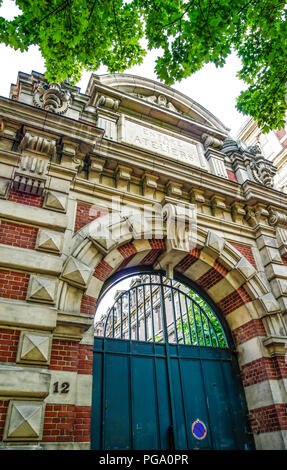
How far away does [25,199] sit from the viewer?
17.5 feet

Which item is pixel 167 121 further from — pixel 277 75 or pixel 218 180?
pixel 277 75

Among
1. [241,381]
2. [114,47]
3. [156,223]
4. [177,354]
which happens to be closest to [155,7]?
[114,47]

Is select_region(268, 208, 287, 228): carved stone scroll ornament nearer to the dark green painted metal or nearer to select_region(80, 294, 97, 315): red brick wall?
the dark green painted metal

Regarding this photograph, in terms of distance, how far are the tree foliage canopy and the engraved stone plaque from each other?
191 centimetres

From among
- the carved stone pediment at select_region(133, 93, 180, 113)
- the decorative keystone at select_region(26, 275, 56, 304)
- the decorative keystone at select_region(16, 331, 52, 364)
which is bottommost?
the decorative keystone at select_region(16, 331, 52, 364)

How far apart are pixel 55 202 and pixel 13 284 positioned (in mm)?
1623

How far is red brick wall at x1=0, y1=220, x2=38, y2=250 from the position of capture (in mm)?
4816

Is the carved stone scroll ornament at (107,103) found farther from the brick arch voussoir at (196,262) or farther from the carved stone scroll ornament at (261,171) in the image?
the carved stone scroll ornament at (261,171)

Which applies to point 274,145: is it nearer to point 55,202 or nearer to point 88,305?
point 55,202

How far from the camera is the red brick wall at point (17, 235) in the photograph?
482 centimetres

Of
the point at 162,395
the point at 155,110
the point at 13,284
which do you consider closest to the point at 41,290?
the point at 13,284

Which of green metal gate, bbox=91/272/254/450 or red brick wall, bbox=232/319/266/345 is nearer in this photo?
green metal gate, bbox=91/272/254/450

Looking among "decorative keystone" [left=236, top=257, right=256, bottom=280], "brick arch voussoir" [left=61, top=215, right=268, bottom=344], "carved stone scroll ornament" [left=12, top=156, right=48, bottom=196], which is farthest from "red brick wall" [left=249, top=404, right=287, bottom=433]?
"carved stone scroll ornament" [left=12, top=156, right=48, bottom=196]
